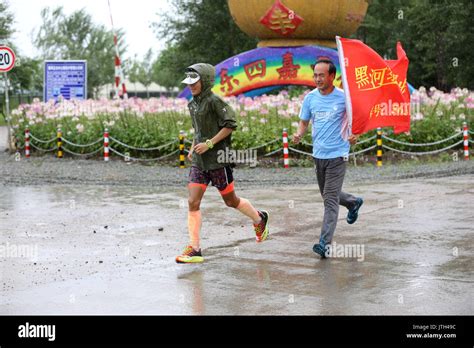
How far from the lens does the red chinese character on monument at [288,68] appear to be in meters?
26.4

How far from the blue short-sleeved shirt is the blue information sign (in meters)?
20.1

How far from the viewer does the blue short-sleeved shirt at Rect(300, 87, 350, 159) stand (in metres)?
8.65

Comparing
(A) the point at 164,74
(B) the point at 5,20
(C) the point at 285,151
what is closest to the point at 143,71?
(A) the point at 164,74

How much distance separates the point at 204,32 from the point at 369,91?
3749cm

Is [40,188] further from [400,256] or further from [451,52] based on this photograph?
[451,52]

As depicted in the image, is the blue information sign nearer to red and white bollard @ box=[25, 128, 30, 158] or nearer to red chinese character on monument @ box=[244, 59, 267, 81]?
red and white bollard @ box=[25, 128, 30, 158]

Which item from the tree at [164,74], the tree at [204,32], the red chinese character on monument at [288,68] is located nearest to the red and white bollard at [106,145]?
the red chinese character on monument at [288,68]

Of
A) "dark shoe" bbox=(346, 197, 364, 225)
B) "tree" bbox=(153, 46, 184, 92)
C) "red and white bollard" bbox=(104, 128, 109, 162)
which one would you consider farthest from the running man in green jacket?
"tree" bbox=(153, 46, 184, 92)

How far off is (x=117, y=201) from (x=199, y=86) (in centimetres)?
537

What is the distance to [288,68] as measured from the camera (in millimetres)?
26469

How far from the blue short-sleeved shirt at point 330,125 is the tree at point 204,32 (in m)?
36.3
